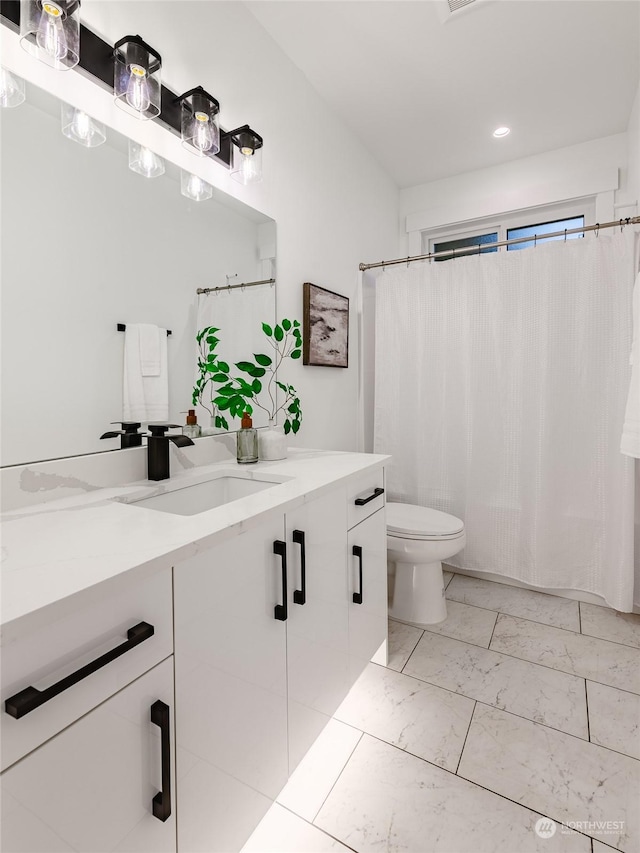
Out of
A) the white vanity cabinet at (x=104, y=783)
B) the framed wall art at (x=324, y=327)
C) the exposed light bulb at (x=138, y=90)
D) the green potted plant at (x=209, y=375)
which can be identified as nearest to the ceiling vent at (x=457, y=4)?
the framed wall art at (x=324, y=327)

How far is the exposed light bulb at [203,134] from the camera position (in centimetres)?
141

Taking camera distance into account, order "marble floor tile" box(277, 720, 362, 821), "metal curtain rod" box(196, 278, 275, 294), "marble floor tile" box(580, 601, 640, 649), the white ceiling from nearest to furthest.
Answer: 1. "marble floor tile" box(277, 720, 362, 821)
2. "metal curtain rod" box(196, 278, 275, 294)
3. the white ceiling
4. "marble floor tile" box(580, 601, 640, 649)

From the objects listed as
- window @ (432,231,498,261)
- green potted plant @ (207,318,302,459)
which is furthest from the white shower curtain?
green potted plant @ (207,318,302,459)

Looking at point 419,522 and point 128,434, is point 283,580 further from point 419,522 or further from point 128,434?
point 419,522

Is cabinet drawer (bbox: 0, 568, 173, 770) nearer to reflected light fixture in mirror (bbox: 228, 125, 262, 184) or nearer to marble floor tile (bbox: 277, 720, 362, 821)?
marble floor tile (bbox: 277, 720, 362, 821)

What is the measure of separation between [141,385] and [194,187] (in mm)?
710

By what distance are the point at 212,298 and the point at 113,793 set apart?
1330mm

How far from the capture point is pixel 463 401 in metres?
2.48

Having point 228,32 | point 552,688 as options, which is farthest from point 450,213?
point 552,688

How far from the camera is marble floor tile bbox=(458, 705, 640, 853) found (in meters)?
1.14

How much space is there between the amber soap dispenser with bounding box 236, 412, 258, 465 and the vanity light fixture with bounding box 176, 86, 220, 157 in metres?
0.89

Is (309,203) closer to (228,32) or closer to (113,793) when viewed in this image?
(228,32)

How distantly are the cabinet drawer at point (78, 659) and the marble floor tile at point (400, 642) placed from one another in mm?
1315

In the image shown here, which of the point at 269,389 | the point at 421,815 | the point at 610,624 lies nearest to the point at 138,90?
the point at 269,389
